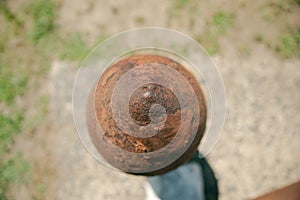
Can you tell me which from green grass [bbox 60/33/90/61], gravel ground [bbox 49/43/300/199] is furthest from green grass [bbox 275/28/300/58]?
green grass [bbox 60/33/90/61]

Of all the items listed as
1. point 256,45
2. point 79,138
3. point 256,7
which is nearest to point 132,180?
point 79,138

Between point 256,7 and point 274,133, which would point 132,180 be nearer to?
point 274,133

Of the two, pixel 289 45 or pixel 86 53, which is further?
pixel 86 53

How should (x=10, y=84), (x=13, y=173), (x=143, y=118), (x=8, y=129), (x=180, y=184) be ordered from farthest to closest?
(x=10, y=84), (x=8, y=129), (x=13, y=173), (x=180, y=184), (x=143, y=118)

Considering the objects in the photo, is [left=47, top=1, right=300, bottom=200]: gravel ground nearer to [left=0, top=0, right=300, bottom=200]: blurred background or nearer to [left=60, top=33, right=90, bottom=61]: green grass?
[left=0, top=0, right=300, bottom=200]: blurred background

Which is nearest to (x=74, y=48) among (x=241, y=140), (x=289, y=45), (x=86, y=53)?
(x=86, y=53)

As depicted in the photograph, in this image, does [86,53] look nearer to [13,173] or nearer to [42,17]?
[42,17]
